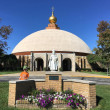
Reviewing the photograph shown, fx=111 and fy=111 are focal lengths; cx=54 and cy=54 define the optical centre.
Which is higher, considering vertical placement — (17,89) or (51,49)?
(51,49)

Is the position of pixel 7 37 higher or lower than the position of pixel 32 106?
higher

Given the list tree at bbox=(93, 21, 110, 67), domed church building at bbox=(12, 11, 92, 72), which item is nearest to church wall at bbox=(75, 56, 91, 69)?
domed church building at bbox=(12, 11, 92, 72)

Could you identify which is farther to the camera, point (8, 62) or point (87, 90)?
point (8, 62)

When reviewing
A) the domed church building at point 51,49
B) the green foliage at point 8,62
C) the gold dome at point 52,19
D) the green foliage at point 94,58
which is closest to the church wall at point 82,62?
the domed church building at point 51,49

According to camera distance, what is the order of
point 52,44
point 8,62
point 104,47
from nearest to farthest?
1. point 104,47
2. point 8,62
3. point 52,44

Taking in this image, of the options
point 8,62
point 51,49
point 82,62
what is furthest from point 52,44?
point 8,62

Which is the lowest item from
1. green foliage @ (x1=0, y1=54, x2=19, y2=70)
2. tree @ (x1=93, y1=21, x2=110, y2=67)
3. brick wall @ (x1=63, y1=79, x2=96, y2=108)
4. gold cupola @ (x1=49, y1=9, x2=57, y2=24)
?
brick wall @ (x1=63, y1=79, x2=96, y2=108)

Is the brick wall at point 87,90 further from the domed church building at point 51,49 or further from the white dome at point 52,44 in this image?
the white dome at point 52,44

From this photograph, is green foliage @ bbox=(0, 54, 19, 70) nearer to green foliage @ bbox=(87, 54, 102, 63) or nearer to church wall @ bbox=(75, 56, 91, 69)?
church wall @ bbox=(75, 56, 91, 69)

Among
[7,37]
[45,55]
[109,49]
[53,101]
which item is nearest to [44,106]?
[53,101]

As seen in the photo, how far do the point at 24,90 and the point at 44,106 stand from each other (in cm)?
152

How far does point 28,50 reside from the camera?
30.9 metres

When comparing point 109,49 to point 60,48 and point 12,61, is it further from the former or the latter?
point 12,61

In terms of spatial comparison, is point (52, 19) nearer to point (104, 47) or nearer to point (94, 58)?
point (94, 58)
